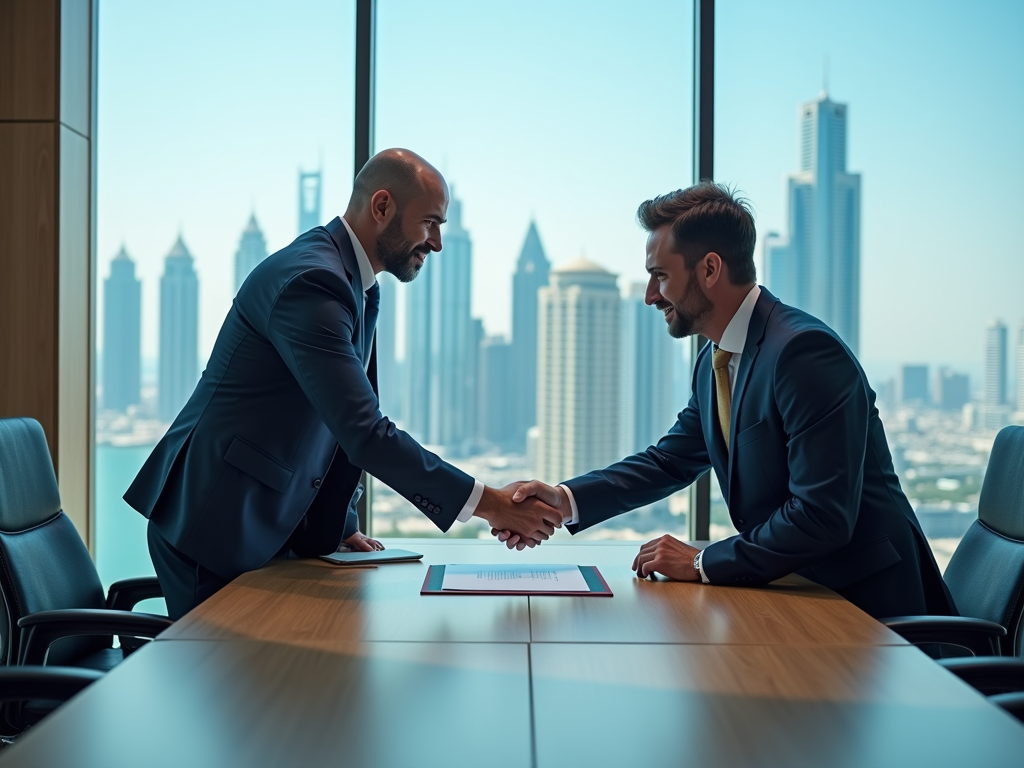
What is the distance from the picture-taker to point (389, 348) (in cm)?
384

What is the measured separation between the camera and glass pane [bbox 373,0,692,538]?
374cm

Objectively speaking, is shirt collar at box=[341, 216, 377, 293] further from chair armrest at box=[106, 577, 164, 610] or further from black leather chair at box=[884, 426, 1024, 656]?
black leather chair at box=[884, 426, 1024, 656]

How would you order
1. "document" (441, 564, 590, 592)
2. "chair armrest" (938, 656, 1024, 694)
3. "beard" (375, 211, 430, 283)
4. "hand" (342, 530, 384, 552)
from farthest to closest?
"beard" (375, 211, 430, 283) < "hand" (342, 530, 384, 552) < "document" (441, 564, 590, 592) < "chair armrest" (938, 656, 1024, 694)

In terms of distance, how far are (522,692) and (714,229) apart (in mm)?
1555

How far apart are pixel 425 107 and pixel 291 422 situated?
71.7 inches

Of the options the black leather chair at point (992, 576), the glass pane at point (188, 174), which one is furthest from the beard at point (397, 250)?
the black leather chair at point (992, 576)

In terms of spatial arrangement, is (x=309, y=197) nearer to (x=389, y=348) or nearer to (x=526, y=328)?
(x=389, y=348)

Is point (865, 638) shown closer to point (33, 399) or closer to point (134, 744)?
point (134, 744)

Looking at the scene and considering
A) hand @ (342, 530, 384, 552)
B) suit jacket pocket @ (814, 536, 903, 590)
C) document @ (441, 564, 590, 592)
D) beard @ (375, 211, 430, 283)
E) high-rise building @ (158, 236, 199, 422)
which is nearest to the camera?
document @ (441, 564, 590, 592)

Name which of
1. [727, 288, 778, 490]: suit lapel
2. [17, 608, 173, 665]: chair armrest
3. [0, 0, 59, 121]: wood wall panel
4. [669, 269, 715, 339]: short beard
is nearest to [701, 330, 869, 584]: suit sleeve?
[727, 288, 778, 490]: suit lapel

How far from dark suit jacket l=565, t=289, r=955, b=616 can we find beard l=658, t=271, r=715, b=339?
0.15m

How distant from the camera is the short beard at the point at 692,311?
2.56 metres

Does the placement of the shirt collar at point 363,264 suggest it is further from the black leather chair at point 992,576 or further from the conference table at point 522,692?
the black leather chair at point 992,576

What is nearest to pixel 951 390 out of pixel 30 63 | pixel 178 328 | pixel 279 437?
pixel 279 437
